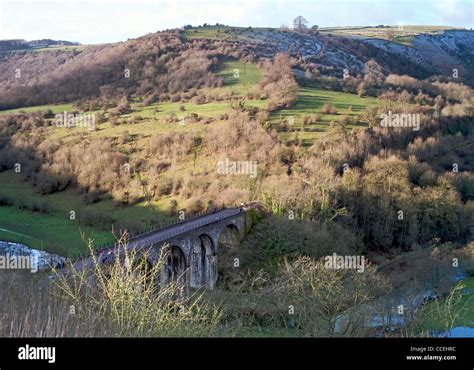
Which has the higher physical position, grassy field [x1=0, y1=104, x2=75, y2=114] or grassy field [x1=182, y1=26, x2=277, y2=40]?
grassy field [x1=182, y1=26, x2=277, y2=40]

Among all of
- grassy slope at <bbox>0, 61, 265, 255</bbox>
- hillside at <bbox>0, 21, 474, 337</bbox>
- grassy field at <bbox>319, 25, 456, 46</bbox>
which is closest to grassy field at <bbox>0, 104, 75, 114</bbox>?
grassy slope at <bbox>0, 61, 265, 255</bbox>

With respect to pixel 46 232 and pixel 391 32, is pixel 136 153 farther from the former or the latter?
pixel 391 32

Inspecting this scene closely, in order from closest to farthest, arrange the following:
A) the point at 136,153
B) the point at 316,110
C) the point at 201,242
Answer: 1. the point at 201,242
2. the point at 136,153
3. the point at 316,110

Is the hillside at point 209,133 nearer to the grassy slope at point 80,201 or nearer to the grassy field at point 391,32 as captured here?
the grassy slope at point 80,201

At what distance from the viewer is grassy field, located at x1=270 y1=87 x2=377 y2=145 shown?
47219 mm

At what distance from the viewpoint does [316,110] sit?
5175cm

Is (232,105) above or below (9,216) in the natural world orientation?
above

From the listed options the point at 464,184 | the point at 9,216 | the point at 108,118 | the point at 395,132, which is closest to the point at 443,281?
the point at 464,184

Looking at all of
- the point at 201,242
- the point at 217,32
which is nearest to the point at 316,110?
the point at 201,242

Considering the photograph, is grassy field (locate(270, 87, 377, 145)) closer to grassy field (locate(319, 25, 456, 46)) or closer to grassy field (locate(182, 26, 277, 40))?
grassy field (locate(182, 26, 277, 40))

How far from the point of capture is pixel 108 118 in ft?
190

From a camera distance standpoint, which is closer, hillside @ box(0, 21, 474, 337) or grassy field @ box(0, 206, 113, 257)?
hillside @ box(0, 21, 474, 337)
